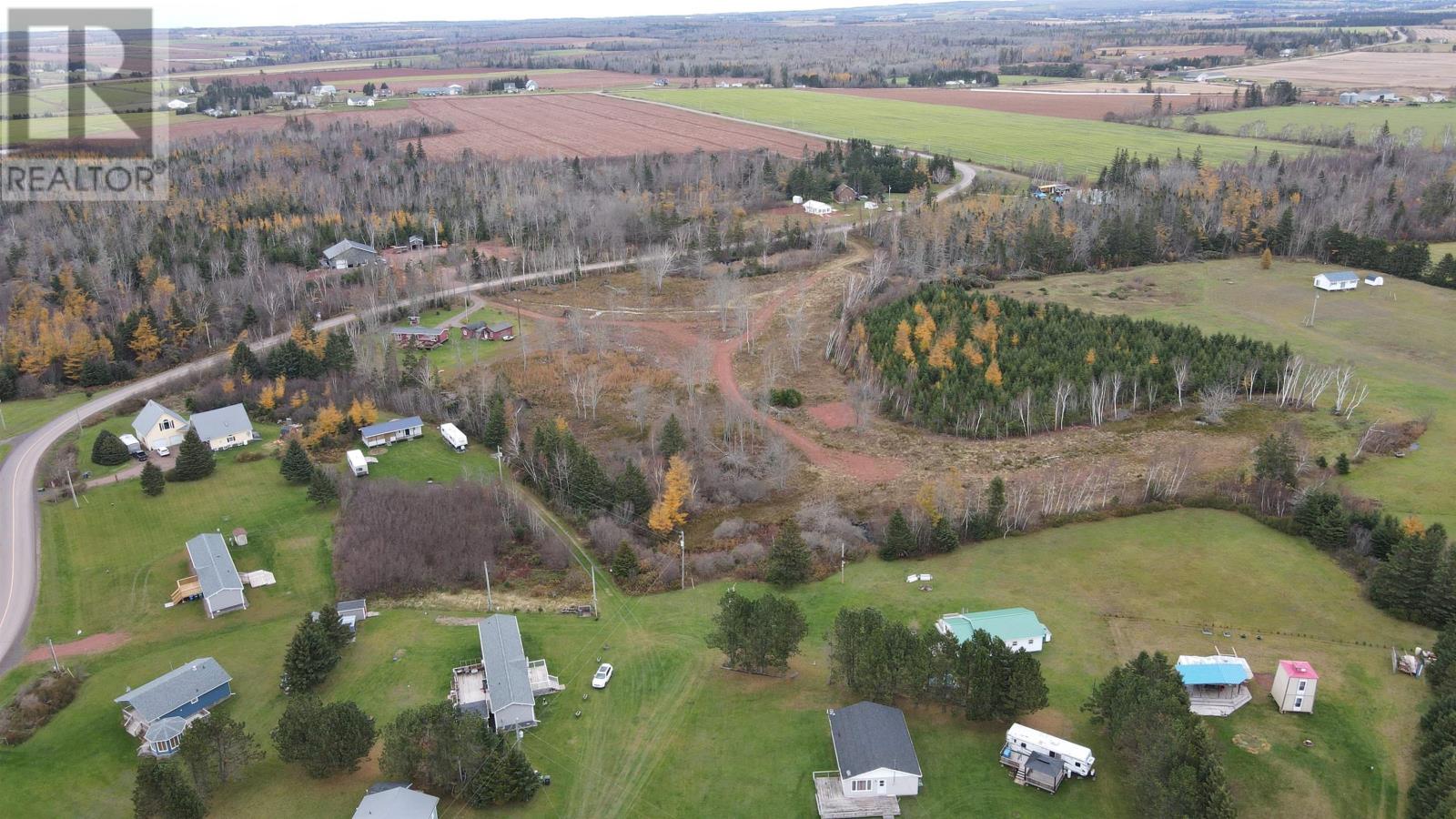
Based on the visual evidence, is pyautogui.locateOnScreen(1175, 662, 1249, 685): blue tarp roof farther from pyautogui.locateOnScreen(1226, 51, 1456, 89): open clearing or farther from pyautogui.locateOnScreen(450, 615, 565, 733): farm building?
pyautogui.locateOnScreen(1226, 51, 1456, 89): open clearing

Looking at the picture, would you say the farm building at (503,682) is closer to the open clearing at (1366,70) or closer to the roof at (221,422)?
the roof at (221,422)

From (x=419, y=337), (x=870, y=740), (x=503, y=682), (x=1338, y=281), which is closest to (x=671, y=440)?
(x=503, y=682)

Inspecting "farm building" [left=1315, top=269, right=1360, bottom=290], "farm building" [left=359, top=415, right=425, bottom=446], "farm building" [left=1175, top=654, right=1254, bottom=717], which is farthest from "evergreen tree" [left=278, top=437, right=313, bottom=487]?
"farm building" [left=1315, top=269, right=1360, bottom=290]

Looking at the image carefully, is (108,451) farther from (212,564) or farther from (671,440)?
(671,440)

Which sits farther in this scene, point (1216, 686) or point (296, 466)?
point (296, 466)

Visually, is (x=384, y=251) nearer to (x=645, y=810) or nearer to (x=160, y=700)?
(x=160, y=700)

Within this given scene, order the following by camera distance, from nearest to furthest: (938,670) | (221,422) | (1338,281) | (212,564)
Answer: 1. (938,670)
2. (212,564)
3. (221,422)
4. (1338,281)
